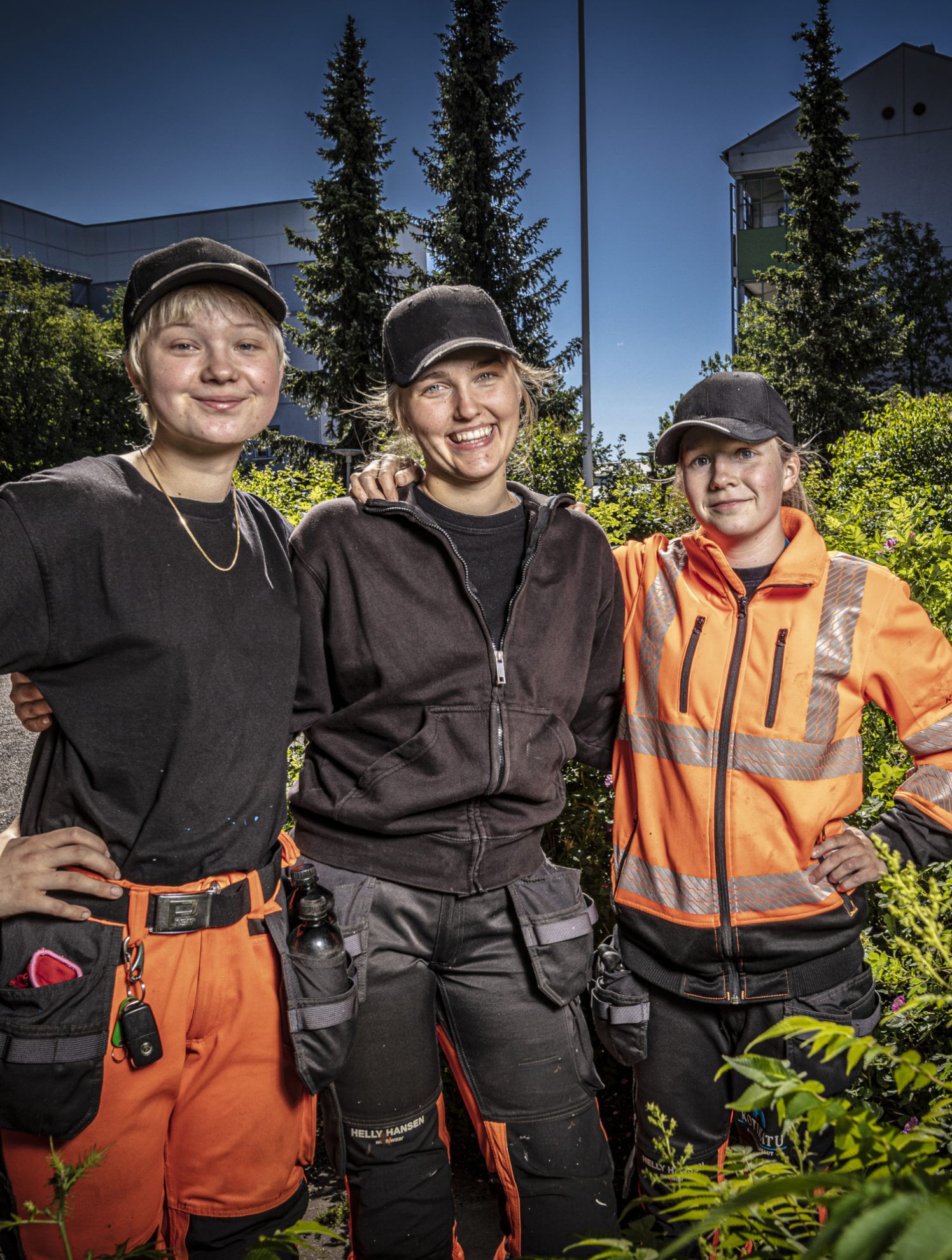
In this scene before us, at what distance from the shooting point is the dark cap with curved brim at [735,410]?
259 cm

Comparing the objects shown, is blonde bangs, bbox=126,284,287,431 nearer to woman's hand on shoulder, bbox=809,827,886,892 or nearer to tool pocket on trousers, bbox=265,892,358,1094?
tool pocket on trousers, bbox=265,892,358,1094

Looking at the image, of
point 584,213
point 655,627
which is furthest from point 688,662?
point 584,213

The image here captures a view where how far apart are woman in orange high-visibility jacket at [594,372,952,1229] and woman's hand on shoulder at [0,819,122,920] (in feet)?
3.94

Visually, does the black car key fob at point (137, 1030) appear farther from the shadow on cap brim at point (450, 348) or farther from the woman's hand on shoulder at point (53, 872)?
the shadow on cap brim at point (450, 348)

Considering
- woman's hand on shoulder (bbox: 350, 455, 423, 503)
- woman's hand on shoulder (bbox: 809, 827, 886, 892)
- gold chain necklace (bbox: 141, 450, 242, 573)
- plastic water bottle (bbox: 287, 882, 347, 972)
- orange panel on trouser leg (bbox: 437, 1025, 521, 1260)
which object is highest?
woman's hand on shoulder (bbox: 350, 455, 423, 503)

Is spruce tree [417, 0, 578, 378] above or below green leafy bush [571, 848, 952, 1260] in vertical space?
above

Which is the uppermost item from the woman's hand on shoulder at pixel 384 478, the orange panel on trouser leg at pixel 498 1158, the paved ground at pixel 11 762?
the woman's hand on shoulder at pixel 384 478

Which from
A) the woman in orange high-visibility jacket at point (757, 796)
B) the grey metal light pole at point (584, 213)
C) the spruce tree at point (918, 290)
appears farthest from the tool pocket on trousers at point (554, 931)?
the spruce tree at point (918, 290)

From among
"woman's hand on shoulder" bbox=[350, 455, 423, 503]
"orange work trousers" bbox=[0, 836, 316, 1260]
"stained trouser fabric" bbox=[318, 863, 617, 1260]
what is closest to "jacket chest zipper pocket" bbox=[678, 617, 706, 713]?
"stained trouser fabric" bbox=[318, 863, 617, 1260]

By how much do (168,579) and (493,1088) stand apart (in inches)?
53.0

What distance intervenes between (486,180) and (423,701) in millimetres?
32370

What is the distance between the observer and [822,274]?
32594 millimetres

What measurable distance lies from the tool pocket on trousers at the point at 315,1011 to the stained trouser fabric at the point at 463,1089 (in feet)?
0.50

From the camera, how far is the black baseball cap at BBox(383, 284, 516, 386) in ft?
8.20
